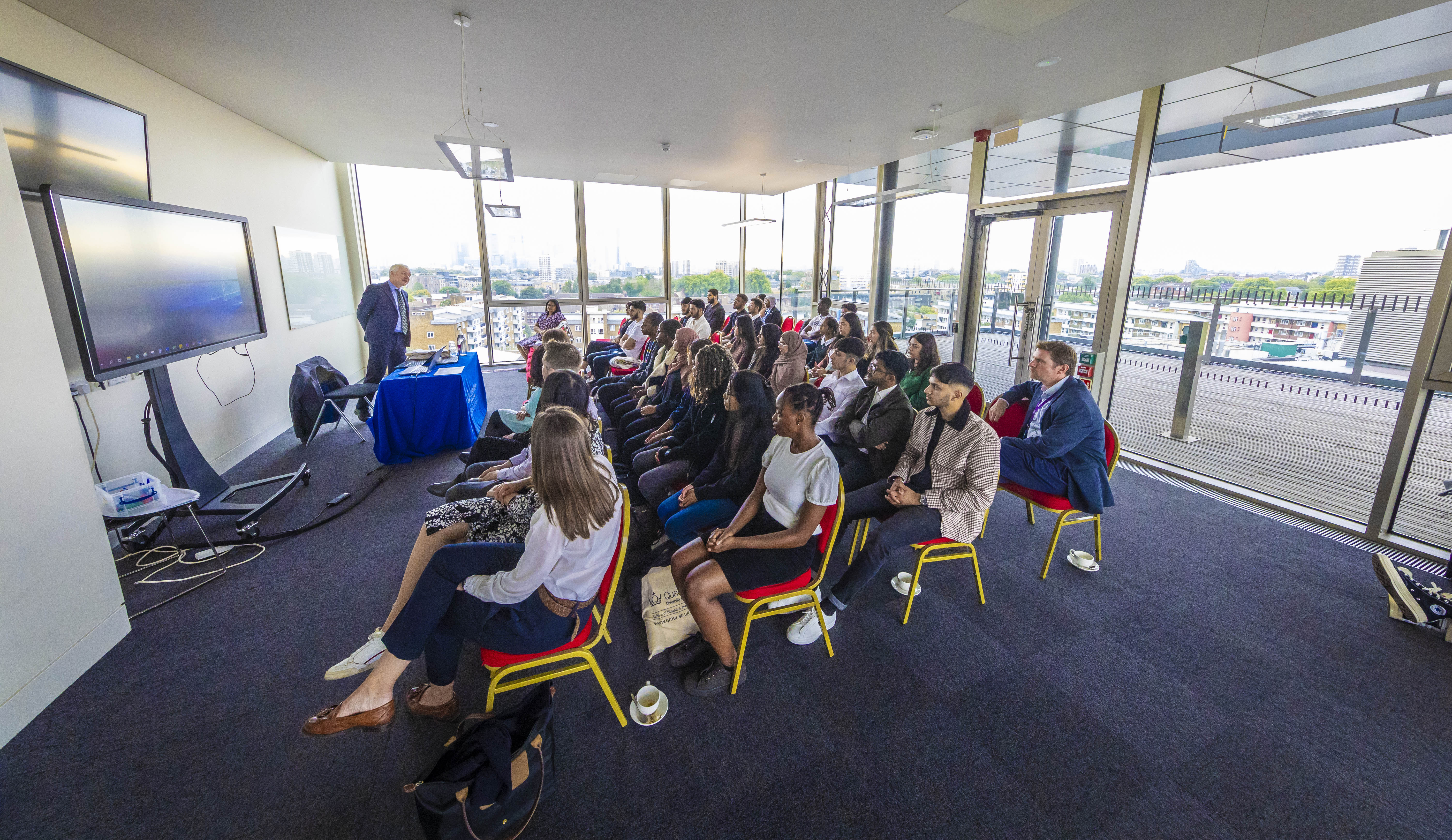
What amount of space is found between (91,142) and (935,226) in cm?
775

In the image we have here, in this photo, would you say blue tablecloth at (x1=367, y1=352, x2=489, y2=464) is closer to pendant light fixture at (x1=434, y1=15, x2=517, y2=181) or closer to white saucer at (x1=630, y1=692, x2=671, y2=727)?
pendant light fixture at (x1=434, y1=15, x2=517, y2=181)

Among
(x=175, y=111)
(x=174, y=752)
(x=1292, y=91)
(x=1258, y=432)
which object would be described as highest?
(x=1292, y=91)

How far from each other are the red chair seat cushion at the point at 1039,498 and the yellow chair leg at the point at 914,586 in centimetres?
85

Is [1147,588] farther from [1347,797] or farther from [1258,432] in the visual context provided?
[1258,432]

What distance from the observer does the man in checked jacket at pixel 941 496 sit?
2.64 m

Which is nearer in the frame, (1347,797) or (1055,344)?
(1347,797)

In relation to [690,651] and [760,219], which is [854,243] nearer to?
[760,219]

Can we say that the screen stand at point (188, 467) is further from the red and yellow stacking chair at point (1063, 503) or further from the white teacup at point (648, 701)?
the red and yellow stacking chair at point (1063, 503)

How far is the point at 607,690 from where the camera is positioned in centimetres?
206

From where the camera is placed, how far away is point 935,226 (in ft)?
23.0

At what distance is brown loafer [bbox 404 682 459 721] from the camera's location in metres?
2.16

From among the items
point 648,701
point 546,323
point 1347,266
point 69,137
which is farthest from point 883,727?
point 546,323

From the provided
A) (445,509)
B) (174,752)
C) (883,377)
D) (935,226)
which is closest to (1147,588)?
(883,377)

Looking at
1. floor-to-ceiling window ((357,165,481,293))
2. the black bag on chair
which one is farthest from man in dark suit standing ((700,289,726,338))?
the black bag on chair
